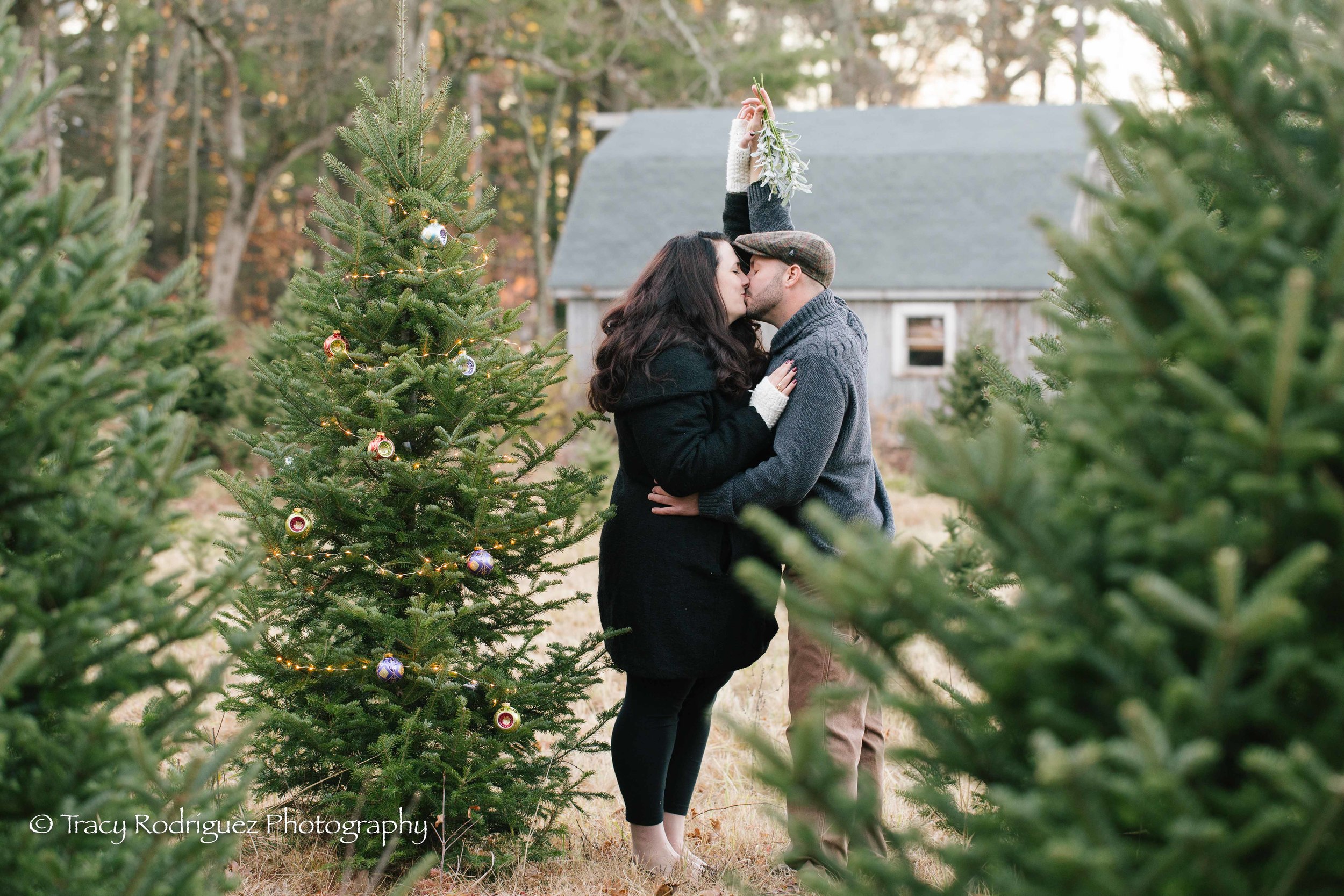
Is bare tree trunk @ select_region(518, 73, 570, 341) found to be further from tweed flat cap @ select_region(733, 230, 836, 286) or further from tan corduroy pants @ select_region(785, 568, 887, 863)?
tan corduroy pants @ select_region(785, 568, 887, 863)

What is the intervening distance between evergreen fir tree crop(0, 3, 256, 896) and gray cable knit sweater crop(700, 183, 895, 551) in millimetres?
1831

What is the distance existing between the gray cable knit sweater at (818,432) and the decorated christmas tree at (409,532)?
0.62m

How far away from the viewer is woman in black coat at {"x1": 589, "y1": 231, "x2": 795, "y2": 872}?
3.44 meters

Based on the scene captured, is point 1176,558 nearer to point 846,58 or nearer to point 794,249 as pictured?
point 794,249

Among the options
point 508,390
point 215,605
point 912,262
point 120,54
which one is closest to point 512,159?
point 120,54

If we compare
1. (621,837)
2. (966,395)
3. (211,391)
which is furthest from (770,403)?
(211,391)

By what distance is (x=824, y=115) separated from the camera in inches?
881

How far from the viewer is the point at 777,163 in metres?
3.83

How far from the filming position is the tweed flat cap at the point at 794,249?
144 inches

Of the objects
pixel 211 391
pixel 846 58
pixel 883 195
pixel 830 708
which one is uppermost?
pixel 846 58

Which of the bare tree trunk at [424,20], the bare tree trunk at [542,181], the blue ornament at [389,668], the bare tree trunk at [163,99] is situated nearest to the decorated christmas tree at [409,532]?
the blue ornament at [389,668]

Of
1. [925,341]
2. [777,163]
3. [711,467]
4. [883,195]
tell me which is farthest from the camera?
[883,195]

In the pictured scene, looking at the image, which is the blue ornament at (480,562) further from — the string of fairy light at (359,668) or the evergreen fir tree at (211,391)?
the evergreen fir tree at (211,391)

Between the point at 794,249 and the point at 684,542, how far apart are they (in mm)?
1104
